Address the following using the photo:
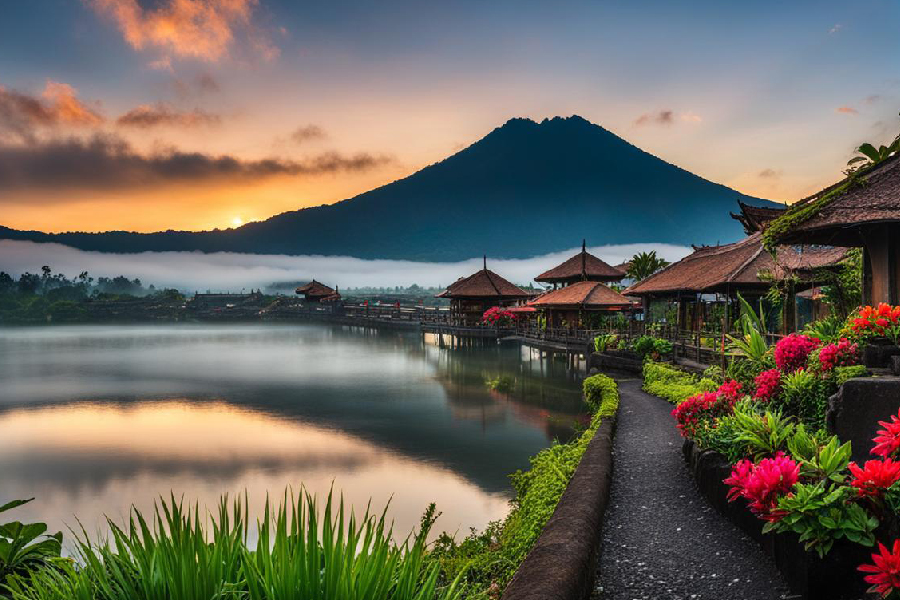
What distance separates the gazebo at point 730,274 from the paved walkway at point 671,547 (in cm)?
1276

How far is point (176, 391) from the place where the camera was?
96.9ft

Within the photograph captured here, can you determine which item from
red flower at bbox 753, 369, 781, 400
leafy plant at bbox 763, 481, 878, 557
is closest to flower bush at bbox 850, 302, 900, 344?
red flower at bbox 753, 369, 781, 400

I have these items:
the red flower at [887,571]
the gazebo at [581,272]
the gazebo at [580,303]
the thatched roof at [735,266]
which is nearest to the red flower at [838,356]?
the red flower at [887,571]

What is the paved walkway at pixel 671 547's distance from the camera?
4.81m

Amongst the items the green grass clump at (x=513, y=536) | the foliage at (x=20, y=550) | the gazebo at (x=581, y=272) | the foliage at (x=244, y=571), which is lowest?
the green grass clump at (x=513, y=536)

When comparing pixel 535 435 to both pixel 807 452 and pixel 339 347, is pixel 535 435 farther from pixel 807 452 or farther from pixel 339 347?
pixel 339 347

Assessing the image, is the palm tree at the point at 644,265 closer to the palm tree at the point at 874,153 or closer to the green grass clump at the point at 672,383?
the green grass clump at the point at 672,383

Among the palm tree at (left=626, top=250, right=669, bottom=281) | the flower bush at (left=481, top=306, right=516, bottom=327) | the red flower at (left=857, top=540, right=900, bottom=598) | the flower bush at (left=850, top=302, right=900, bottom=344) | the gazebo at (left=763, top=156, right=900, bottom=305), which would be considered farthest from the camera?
the palm tree at (left=626, top=250, right=669, bottom=281)

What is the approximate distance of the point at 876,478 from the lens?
166 inches

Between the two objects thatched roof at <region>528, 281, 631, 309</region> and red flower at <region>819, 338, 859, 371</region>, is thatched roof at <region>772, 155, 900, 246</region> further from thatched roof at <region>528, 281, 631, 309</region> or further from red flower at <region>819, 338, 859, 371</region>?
thatched roof at <region>528, 281, 631, 309</region>

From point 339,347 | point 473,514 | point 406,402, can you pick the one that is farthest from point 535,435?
point 339,347

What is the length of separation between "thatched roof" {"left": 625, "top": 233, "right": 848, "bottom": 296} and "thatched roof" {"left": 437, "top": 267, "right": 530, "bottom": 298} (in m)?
24.6

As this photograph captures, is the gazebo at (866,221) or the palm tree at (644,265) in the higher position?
the palm tree at (644,265)

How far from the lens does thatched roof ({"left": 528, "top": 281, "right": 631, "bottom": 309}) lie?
119ft
